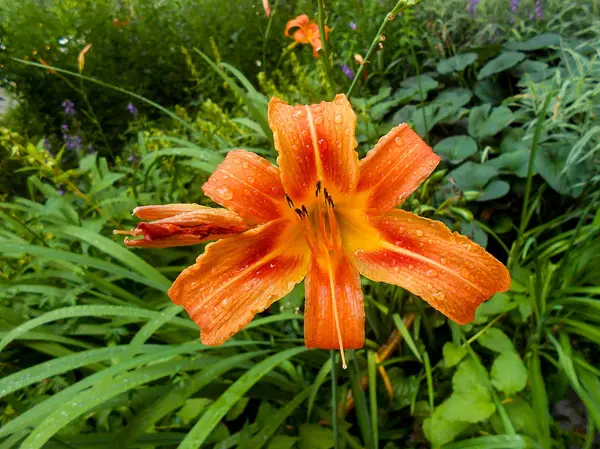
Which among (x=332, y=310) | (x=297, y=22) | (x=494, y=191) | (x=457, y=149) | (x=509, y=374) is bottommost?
(x=509, y=374)

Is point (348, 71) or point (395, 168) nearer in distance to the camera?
point (395, 168)

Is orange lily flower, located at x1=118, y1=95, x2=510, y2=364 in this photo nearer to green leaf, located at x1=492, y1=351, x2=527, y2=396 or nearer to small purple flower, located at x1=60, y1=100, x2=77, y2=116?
green leaf, located at x1=492, y1=351, x2=527, y2=396

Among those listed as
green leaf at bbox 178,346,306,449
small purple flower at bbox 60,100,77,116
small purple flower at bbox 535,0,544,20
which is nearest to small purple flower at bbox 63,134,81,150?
small purple flower at bbox 60,100,77,116

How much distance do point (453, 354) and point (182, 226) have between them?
0.88m

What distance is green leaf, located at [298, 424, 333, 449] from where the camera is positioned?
3.30ft

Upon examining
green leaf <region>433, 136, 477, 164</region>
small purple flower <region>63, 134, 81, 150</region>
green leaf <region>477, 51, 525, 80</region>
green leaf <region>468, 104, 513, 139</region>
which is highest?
small purple flower <region>63, 134, 81, 150</region>

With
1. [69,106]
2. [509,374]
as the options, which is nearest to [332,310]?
[509,374]

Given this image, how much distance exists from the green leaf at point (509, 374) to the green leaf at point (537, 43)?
167cm

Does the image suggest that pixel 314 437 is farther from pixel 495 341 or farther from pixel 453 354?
pixel 495 341

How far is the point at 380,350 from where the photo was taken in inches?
52.3

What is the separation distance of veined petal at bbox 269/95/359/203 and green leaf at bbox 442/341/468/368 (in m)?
0.70

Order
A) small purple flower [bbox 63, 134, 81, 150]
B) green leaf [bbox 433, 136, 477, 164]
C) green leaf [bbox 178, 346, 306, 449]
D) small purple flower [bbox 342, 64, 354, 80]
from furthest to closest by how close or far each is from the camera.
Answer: small purple flower [bbox 63, 134, 81, 150] < small purple flower [bbox 342, 64, 354, 80] < green leaf [bbox 433, 136, 477, 164] < green leaf [bbox 178, 346, 306, 449]

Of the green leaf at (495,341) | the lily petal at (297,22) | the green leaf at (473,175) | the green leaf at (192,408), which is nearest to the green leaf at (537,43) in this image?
the green leaf at (473,175)

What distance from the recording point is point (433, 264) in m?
0.61
